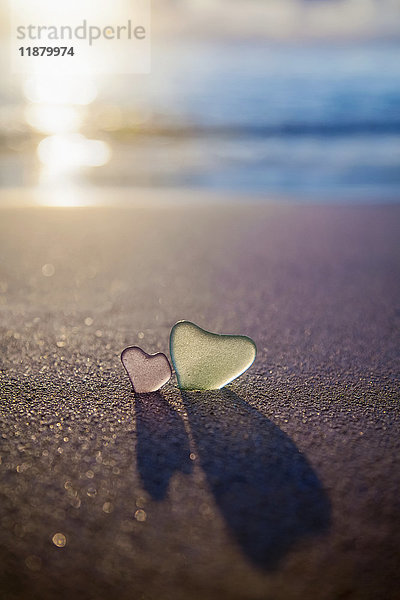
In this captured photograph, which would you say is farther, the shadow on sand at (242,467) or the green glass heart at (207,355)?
the green glass heart at (207,355)

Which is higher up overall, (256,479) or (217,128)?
(217,128)

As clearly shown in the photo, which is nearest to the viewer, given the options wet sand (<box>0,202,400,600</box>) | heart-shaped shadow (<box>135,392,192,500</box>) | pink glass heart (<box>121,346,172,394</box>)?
wet sand (<box>0,202,400,600</box>)

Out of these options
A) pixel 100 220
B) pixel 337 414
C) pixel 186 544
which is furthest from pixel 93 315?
pixel 100 220

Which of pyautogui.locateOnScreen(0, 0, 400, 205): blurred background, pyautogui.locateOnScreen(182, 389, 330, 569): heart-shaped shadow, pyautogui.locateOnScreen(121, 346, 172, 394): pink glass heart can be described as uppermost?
pyautogui.locateOnScreen(0, 0, 400, 205): blurred background

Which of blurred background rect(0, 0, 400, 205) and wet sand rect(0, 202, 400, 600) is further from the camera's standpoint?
blurred background rect(0, 0, 400, 205)

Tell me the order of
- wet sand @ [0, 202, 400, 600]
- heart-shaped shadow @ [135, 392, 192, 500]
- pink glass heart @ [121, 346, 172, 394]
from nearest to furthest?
wet sand @ [0, 202, 400, 600]
heart-shaped shadow @ [135, 392, 192, 500]
pink glass heart @ [121, 346, 172, 394]

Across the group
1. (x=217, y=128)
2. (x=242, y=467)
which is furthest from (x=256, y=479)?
(x=217, y=128)

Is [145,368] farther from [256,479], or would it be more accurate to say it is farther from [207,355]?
[256,479]
